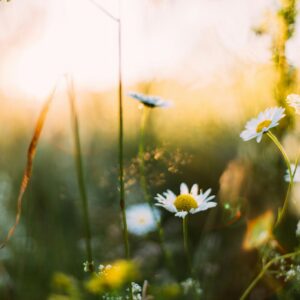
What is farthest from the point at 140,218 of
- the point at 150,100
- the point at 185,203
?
the point at 185,203

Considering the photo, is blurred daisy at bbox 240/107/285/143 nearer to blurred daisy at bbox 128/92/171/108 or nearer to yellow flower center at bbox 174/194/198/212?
yellow flower center at bbox 174/194/198/212

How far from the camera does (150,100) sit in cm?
97

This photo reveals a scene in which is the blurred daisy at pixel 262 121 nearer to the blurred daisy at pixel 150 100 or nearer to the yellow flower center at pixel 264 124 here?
the yellow flower center at pixel 264 124

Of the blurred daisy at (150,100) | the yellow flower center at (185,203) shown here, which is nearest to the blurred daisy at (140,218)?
the blurred daisy at (150,100)

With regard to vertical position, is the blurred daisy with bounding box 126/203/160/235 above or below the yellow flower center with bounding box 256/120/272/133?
above

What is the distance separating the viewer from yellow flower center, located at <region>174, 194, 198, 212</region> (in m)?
0.68

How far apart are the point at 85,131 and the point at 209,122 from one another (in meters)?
0.39

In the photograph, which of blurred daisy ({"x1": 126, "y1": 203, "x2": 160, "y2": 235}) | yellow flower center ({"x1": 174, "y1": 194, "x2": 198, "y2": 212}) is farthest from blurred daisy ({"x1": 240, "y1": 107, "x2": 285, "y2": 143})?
blurred daisy ({"x1": 126, "y1": 203, "x2": 160, "y2": 235})

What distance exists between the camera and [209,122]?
3.79ft

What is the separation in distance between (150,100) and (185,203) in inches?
13.4

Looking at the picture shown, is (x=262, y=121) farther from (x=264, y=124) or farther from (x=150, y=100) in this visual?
(x=150, y=100)

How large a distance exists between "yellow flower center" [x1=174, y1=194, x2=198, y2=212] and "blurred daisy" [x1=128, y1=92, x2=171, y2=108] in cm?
30

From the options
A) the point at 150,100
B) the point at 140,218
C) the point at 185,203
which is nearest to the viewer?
the point at 185,203

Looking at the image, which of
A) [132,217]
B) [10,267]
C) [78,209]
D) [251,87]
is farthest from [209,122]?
[10,267]
